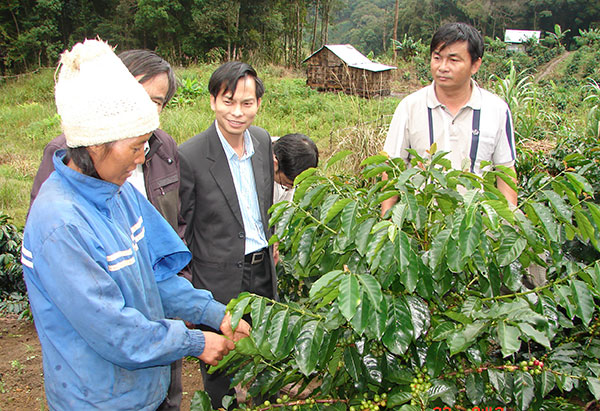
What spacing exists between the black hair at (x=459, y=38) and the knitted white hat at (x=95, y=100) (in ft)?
4.80

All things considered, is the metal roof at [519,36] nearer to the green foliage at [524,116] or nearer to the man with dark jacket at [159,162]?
the green foliage at [524,116]

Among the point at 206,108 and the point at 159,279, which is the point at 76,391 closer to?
the point at 159,279

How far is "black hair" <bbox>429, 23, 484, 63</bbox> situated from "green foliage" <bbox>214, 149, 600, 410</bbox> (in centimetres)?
Answer: 96

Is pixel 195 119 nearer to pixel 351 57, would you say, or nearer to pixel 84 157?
pixel 351 57

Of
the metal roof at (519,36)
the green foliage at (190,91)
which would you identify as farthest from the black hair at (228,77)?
the metal roof at (519,36)

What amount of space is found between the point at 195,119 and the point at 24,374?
7.61 meters

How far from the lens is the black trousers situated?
88.0 inches

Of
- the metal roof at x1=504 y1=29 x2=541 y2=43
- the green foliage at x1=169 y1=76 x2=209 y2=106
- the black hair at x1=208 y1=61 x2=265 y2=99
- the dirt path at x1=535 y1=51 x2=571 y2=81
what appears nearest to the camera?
the black hair at x1=208 y1=61 x2=265 y2=99

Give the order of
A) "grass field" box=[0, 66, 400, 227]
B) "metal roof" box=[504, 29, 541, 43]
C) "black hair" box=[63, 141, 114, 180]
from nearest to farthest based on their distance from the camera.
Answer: "black hair" box=[63, 141, 114, 180] < "grass field" box=[0, 66, 400, 227] < "metal roof" box=[504, 29, 541, 43]

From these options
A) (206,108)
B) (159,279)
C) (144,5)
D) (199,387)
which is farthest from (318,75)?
(159,279)

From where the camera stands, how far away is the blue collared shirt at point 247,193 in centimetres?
225

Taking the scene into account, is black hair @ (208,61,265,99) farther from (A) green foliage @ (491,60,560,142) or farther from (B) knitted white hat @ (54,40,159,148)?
(A) green foliage @ (491,60,560,142)

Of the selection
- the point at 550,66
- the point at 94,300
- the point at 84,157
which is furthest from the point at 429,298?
the point at 550,66

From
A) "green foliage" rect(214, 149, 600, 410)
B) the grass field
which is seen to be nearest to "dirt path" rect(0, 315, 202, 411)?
"green foliage" rect(214, 149, 600, 410)
